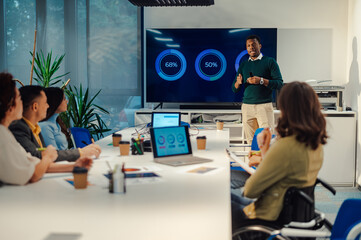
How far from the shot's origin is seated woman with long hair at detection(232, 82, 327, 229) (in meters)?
2.16

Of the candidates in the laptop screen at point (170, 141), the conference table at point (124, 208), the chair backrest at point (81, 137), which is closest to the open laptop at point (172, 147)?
the laptop screen at point (170, 141)

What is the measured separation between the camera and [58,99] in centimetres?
377

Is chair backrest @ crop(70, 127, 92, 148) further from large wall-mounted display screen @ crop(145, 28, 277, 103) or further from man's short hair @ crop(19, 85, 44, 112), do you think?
large wall-mounted display screen @ crop(145, 28, 277, 103)

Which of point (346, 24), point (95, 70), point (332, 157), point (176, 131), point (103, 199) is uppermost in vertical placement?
point (346, 24)

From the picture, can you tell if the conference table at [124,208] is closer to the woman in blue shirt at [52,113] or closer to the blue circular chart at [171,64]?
the woman in blue shirt at [52,113]

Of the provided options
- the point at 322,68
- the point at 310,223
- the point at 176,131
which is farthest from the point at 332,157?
the point at 310,223

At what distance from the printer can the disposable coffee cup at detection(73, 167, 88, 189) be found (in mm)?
4564

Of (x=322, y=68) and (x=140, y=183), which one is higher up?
(x=322, y=68)

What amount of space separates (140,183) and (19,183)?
614 millimetres

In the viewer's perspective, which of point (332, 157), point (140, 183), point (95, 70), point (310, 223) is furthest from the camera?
point (95, 70)

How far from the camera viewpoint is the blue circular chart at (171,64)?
6426mm

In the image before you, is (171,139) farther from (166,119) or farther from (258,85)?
(258,85)

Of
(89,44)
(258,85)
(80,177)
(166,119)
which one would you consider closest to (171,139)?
(80,177)

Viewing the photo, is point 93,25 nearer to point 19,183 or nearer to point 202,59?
point 202,59
